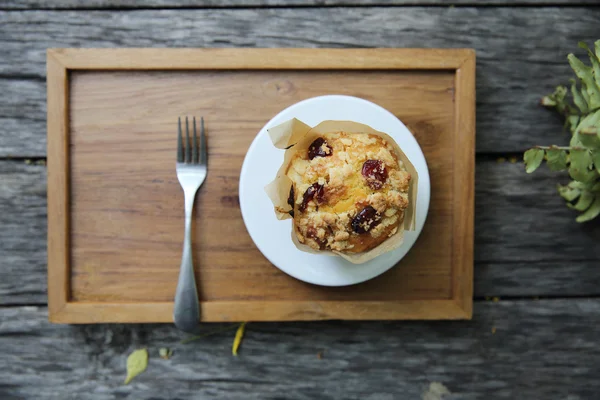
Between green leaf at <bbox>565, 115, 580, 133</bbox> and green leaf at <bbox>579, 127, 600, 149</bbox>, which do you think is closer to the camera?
green leaf at <bbox>579, 127, 600, 149</bbox>

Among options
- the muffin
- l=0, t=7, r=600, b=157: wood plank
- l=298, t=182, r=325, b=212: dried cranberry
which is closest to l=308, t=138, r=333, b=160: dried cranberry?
the muffin

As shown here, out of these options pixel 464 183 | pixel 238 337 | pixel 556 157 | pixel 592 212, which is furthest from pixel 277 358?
pixel 592 212

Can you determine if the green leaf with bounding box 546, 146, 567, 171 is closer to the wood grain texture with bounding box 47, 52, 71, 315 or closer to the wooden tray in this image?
the wooden tray

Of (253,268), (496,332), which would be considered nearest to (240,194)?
(253,268)

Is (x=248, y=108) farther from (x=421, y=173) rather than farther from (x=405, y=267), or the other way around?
(x=405, y=267)

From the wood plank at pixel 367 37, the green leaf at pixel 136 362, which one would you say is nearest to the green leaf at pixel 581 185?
the wood plank at pixel 367 37

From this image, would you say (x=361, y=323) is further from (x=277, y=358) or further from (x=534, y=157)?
(x=534, y=157)

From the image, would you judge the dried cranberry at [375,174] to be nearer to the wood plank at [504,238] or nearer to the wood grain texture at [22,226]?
the wood plank at [504,238]
